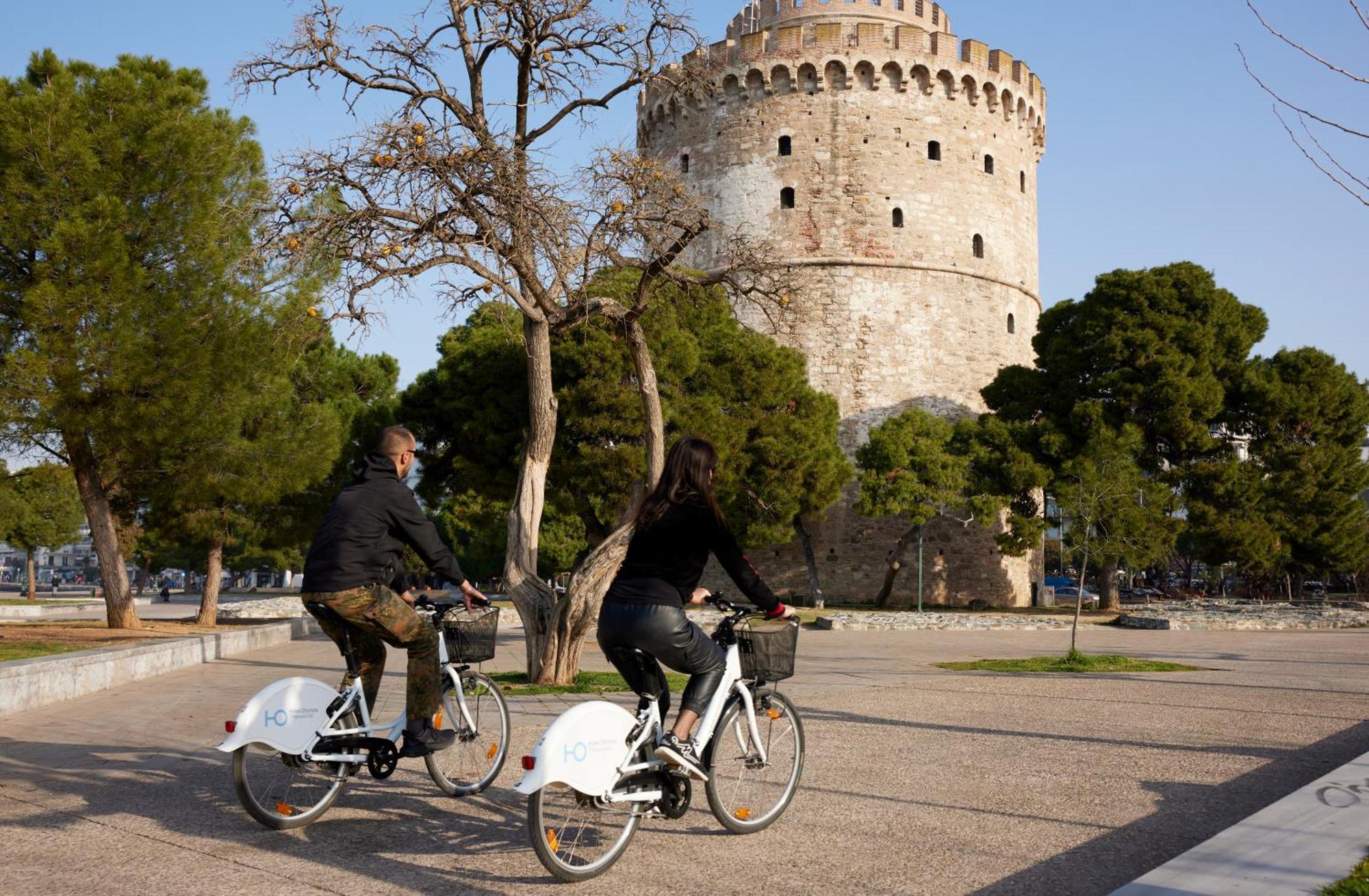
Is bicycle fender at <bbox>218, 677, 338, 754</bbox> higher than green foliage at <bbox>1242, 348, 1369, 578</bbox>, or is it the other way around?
green foliage at <bbox>1242, 348, 1369, 578</bbox>

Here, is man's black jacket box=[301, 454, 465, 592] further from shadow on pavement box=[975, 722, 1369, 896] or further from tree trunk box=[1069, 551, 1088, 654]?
tree trunk box=[1069, 551, 1088, 654]

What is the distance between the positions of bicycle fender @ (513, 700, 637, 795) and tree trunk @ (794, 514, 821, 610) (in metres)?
28.8

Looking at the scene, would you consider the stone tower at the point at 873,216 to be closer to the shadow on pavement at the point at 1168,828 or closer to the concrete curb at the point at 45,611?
the concrete curb at the point at 45,611

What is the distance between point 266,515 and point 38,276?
8662mm

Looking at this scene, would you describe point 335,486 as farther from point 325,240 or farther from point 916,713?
point 916,713

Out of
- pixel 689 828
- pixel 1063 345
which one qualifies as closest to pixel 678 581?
pixel 689 828

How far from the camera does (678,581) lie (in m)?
4.33

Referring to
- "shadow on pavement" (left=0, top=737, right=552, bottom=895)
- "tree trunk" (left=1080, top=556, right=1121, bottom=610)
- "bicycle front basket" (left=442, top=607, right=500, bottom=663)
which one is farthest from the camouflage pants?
"tree trunk" (left=1080, top=556, right=1121, bottom=610)

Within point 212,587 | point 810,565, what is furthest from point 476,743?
point 810,565

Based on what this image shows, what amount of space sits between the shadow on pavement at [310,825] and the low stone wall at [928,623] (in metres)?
17.0

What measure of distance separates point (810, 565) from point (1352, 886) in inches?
1188

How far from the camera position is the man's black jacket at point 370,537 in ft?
15.5

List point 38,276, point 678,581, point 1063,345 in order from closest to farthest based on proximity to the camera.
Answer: point 678,581 → point 38,276 → point 1063,345

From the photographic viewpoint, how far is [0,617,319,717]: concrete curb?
344 inches
